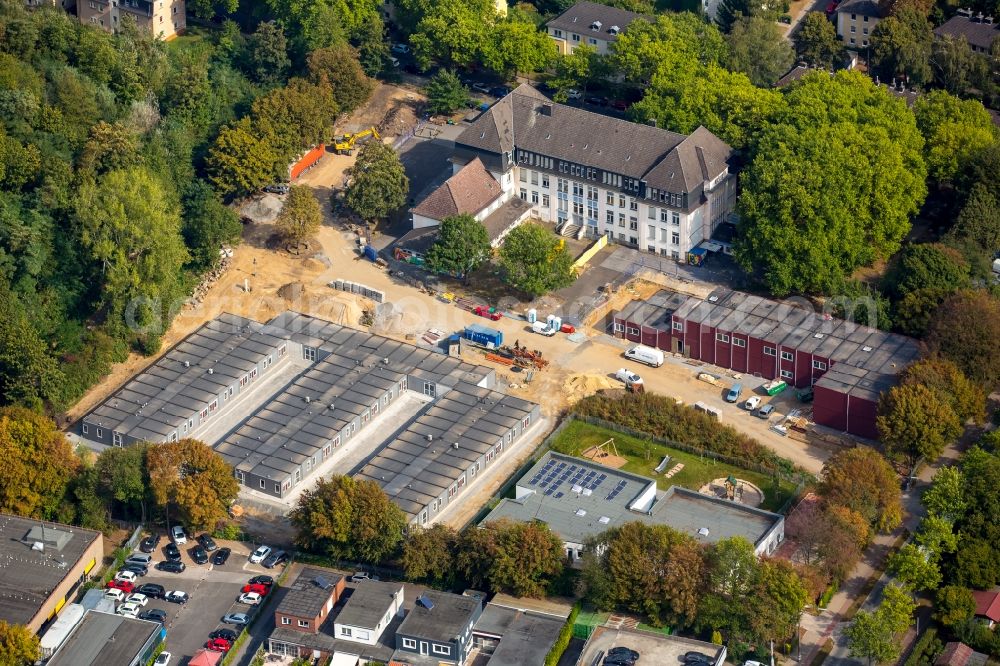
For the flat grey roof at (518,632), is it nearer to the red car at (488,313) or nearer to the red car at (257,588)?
the red car at (257,588)

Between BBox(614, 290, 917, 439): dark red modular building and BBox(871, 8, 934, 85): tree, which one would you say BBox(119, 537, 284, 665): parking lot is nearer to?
BBox(614, 290, 917, 439): dark red modular building

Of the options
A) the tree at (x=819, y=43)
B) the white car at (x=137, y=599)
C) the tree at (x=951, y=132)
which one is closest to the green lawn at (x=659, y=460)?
the white car at (x=137, y=599)

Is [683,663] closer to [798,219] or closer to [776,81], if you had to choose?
[798,219]

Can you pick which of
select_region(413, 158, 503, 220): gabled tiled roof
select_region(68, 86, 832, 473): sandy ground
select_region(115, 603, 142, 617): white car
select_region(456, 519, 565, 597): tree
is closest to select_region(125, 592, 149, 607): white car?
select_region(115, 603, 142, 617): white car

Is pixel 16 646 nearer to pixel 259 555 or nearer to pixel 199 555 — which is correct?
pixel 199 555

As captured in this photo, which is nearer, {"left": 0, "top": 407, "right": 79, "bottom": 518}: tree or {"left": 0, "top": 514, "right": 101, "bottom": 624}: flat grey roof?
{"left": 0, "top": 514, "right": 101, "bottom": 624}: flat grey roof

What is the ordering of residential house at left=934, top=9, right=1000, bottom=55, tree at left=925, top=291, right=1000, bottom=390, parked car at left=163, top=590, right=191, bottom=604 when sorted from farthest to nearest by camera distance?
residential house at left=934, top=9, right=1000, bottom=55, tree at left=925, top=291, right=1000, bottom=390, parked car at left=163, top=590, right=191, bottom=604
